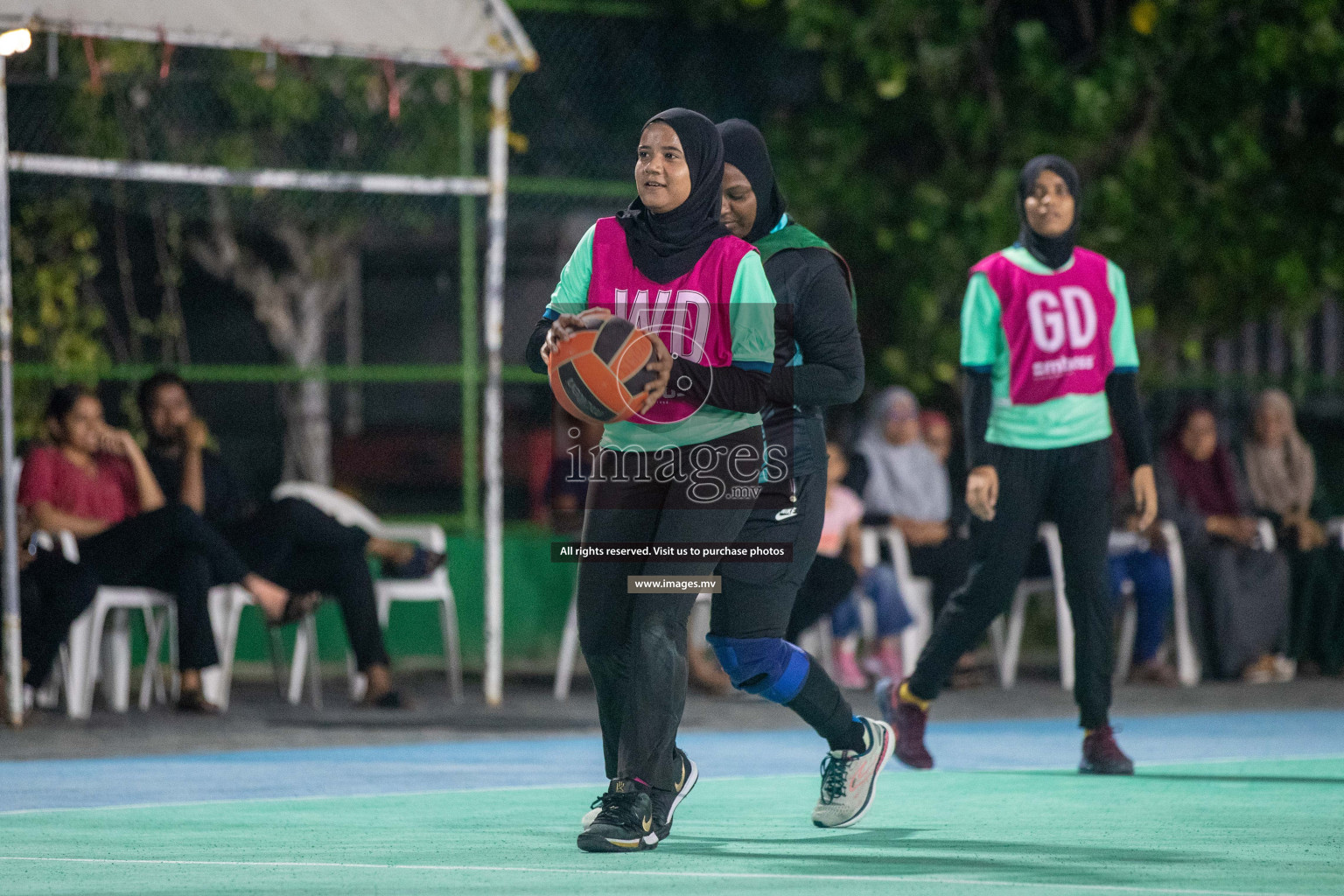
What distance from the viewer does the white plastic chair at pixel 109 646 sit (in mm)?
9695

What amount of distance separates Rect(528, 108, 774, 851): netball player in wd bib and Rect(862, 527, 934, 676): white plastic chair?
19.4 ft

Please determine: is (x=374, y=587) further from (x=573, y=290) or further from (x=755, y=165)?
(x=573, y=290)

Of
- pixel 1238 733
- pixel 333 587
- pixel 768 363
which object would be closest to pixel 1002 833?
pixel 768 363

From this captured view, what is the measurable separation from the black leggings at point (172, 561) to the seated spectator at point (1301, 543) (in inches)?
244

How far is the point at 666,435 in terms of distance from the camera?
5.25m

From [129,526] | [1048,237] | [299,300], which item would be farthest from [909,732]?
[299,300]

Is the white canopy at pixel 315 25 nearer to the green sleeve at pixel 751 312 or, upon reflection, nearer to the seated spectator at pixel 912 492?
the seated spectator at pixel 912 492

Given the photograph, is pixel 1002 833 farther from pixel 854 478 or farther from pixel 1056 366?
pixel 854 478

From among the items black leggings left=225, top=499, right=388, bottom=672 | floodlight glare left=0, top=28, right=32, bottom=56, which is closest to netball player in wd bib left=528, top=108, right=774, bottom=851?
floodlight glare left=0, top=28, right=32, bottom=56

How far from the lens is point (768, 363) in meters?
5.38

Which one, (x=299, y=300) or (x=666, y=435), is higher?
(x=666, y=435)

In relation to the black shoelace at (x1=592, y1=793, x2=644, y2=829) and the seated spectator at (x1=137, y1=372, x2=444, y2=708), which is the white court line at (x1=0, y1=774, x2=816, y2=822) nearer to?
the black shoelace at (x1=592, y1=793, x2=644, y2=829)

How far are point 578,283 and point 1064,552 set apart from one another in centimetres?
261

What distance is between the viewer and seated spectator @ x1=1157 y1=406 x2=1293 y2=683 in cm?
1141
